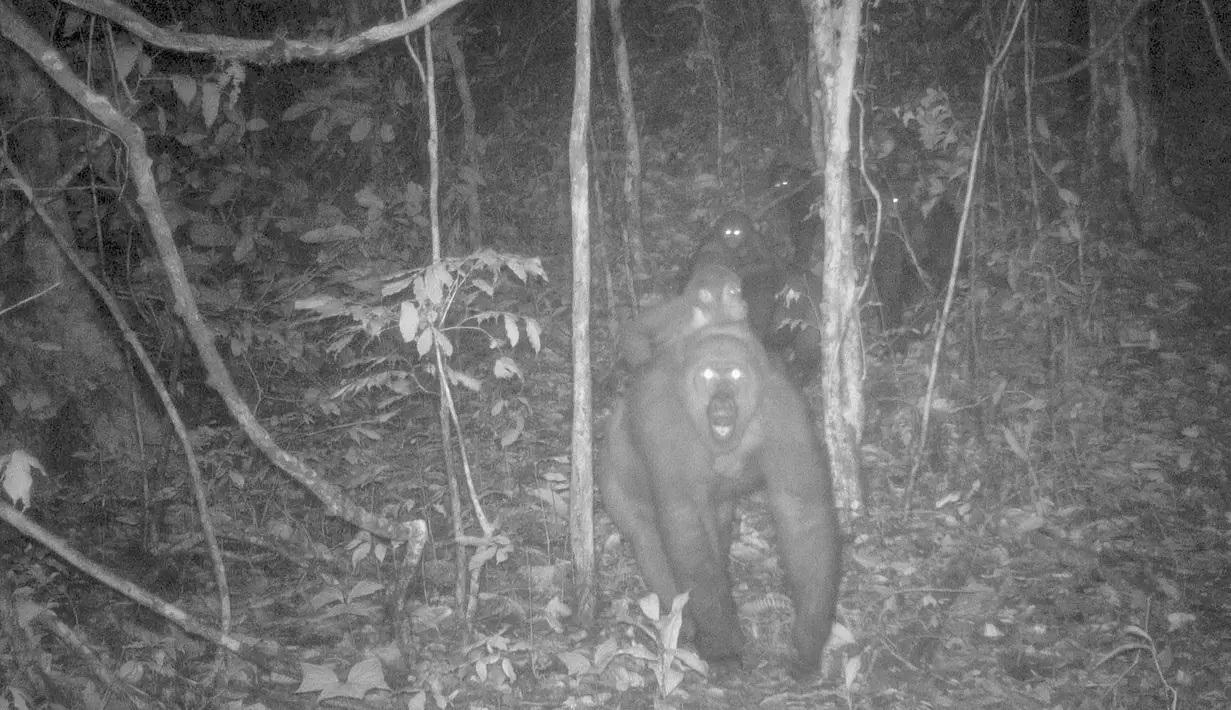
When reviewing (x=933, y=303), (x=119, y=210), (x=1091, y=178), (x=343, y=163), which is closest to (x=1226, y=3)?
(x=1091, y=178)

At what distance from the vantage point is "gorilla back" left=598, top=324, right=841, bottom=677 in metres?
4.04

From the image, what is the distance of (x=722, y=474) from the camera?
4.44 meters

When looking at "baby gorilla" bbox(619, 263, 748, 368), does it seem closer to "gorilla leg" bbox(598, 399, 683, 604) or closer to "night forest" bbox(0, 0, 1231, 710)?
"night forest" bbox(0, 0, 1231, 710)

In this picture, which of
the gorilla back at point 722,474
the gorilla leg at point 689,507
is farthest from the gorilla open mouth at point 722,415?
the gorilla leg at point 689,507

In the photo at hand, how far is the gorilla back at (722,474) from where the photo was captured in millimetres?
4039

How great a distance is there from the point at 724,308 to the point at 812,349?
8.78 feet

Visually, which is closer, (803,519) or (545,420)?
(803,519)

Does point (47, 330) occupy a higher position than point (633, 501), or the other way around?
point (47, 330)

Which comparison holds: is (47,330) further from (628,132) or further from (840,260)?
(628,132)

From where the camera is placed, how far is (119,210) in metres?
5.38

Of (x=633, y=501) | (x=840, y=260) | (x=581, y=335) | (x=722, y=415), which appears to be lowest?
(x=633, y=501)

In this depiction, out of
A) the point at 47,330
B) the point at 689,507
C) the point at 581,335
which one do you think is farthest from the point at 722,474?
the point at 47,330

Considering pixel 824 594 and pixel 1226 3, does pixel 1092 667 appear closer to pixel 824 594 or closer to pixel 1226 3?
pixel 824 594

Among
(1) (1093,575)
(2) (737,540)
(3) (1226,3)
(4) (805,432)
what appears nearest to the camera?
(4) (805,432)
